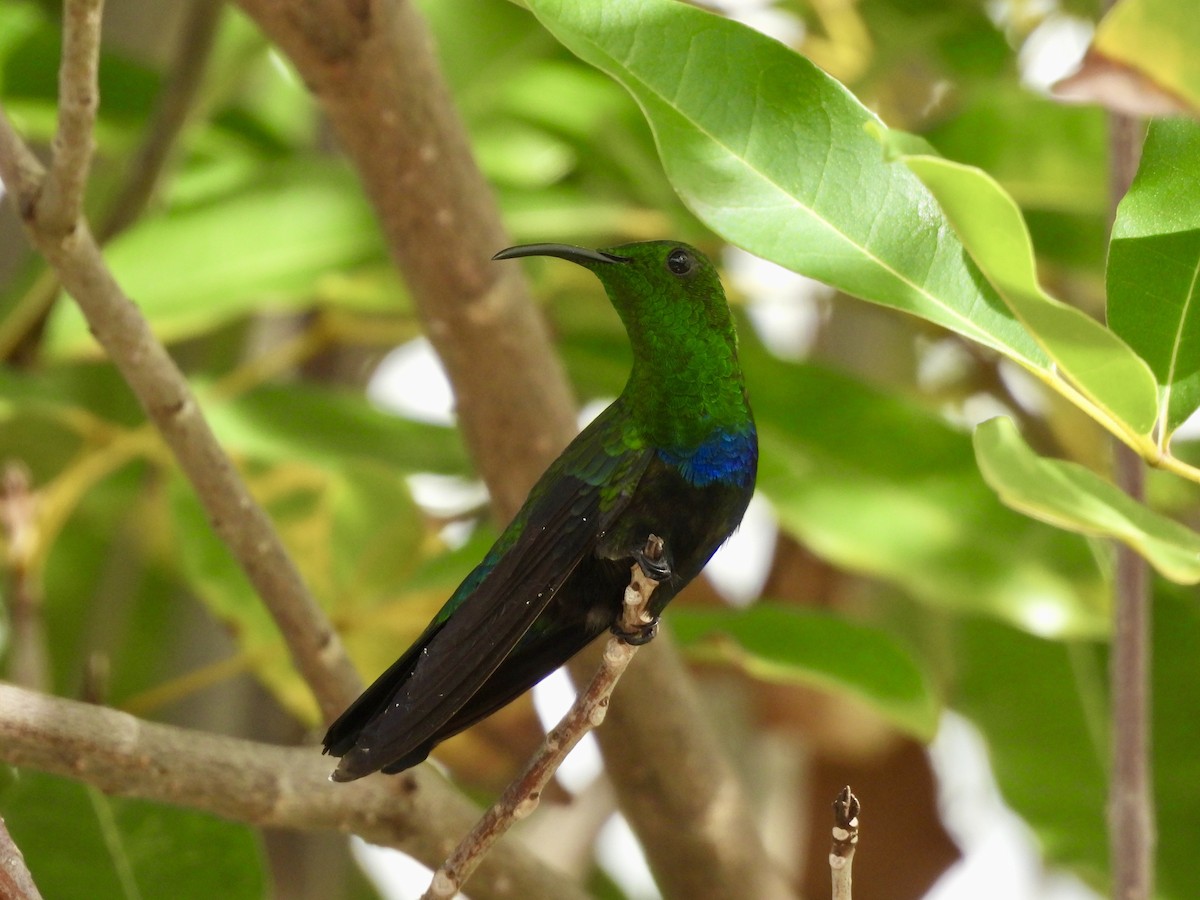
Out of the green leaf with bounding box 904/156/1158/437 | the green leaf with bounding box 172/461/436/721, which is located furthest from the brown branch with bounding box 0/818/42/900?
the green leaf with bounding box 172/461/436/721

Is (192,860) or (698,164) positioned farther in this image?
(192,860)

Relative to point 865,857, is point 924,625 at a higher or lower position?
higher

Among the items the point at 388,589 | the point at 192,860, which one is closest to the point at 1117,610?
the point at 388,589

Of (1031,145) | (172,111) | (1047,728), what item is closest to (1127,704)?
(1047,728)

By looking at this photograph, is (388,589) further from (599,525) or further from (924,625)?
(924,625)

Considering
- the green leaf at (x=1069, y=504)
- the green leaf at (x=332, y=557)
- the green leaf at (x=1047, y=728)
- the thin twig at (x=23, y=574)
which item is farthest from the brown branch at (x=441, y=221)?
the green leaf at (x=1047, y=728)

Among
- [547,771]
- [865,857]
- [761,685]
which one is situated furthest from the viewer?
[761,685]

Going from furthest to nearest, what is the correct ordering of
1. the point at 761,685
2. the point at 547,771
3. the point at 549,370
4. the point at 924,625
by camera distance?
the point at 924,625 < the point at 761,685 < the point at 549,370 < the point at 547,771
